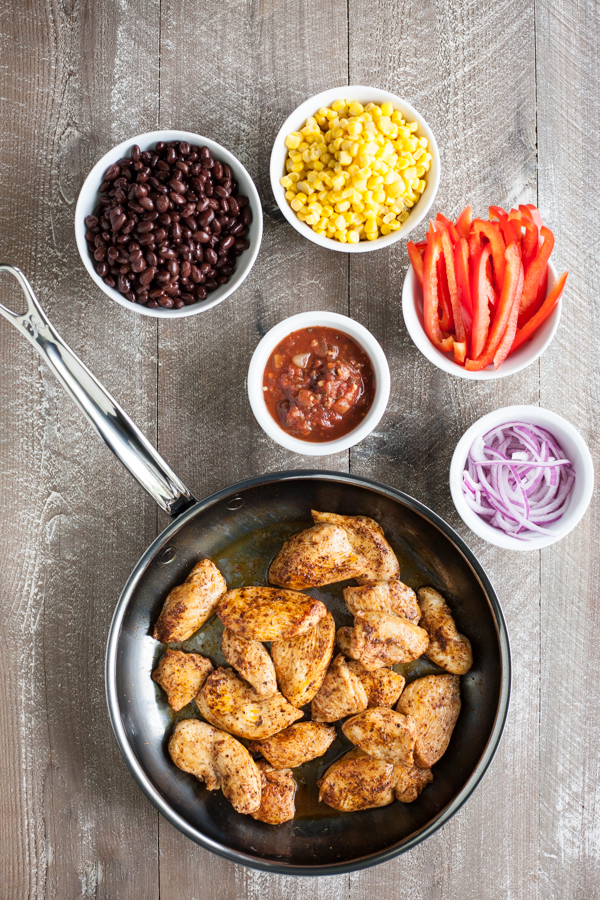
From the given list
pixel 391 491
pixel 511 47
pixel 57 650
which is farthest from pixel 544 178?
pixel 57 650

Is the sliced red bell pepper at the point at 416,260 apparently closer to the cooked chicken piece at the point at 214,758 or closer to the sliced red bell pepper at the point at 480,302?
the sliced red bell pepper at the point at 480,302

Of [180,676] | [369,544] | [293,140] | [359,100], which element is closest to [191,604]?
[180,676]

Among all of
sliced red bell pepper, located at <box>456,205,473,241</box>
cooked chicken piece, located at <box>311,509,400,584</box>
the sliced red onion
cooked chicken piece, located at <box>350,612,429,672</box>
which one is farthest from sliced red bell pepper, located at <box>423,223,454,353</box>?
cooked chicken piece, located at <box>350,612,429,672</box>

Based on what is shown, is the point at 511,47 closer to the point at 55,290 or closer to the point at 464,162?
the point at 464,162

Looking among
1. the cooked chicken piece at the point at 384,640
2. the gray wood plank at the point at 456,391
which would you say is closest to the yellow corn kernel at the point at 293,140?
the gray wood plank at the point at 456,391

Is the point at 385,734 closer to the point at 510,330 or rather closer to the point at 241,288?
the point at 510,330
